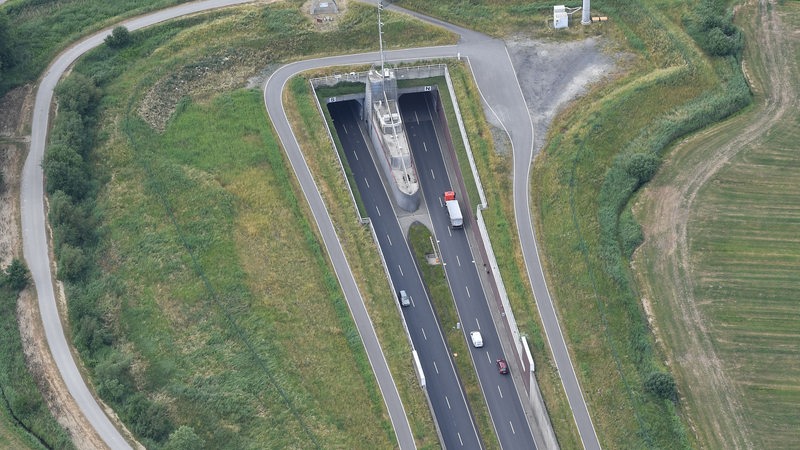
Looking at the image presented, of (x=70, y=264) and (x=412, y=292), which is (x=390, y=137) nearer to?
(x=412, y=292)

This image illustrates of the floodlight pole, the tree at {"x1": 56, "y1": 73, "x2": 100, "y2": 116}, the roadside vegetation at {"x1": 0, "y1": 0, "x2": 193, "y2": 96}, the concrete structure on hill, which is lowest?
the concrete structure on hill

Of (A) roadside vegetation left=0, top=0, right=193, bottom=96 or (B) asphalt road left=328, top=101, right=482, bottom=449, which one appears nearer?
(B) asphalt road left=328, top=101, right=482, bottom=449

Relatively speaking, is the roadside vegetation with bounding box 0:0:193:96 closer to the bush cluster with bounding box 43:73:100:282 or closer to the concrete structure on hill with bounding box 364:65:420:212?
the bush cluster with bounding box 43:73:100:282

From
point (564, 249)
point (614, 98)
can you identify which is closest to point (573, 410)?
point (564, 249)

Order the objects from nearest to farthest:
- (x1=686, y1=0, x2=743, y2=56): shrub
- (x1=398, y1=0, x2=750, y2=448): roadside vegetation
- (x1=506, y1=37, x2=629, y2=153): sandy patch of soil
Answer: (x1=398, y1=0, x2=750, y2=448): roadside vegetation < (x1=506, y1=37, x2=629, y2=153): sandy patch of soil < (x1=686, y1=0, x2=743, y2=56): shrub

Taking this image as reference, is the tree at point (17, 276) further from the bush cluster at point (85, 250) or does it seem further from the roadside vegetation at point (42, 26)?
the roadside vegetation at point (42, 26)

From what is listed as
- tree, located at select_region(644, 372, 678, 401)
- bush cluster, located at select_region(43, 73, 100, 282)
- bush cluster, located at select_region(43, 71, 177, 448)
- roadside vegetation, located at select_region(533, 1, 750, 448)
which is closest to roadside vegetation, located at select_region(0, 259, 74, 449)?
bush cluster, located at select_region(43, 71, 177, 448)

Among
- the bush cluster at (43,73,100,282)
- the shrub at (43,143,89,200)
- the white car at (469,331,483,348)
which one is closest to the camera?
the white car at (469,331,483,348)
